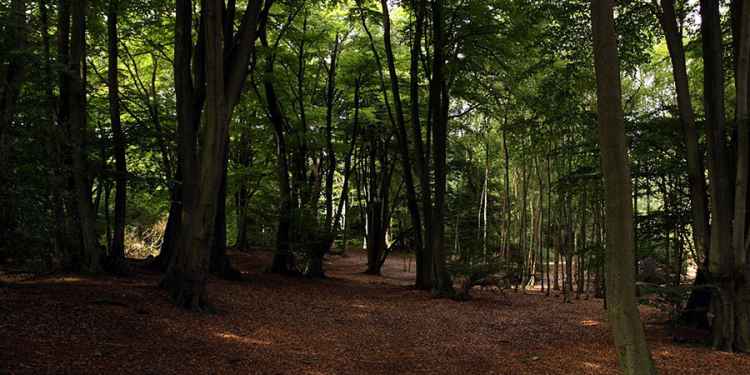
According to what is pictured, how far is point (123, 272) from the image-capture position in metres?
10.9

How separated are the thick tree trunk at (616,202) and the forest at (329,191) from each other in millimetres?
17

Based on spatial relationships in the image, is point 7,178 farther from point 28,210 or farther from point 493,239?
point 493,239

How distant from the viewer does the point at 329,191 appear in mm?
17688

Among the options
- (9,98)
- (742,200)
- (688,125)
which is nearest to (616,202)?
(742,200)

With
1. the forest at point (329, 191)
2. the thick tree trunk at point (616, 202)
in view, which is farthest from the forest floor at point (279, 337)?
the thick tree trunk at point (616, 202)

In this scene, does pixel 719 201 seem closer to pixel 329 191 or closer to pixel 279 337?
pixel 279 337

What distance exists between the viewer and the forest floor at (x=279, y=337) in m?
5.68

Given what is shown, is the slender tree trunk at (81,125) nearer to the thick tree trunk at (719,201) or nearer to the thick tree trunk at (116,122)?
the thick tree trunk at (116,122)

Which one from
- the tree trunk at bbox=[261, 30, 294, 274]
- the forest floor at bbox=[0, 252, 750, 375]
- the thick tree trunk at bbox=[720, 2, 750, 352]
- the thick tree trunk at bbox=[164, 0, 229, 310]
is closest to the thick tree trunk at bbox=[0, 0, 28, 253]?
the forest floor at bbox=[0, 252, 750, 375]

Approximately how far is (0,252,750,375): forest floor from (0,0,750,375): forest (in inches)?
2.0

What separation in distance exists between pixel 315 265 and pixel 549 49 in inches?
394

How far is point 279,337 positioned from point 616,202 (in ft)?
17.3

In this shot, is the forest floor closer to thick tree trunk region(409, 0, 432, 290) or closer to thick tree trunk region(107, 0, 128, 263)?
thick tree trunk region(107, 0, 128, 263)

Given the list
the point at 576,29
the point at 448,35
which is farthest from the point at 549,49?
the point at 448,35
